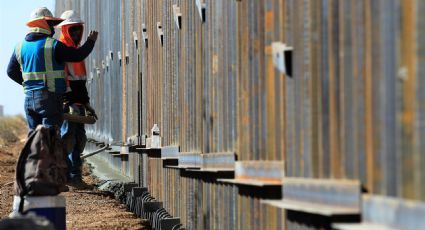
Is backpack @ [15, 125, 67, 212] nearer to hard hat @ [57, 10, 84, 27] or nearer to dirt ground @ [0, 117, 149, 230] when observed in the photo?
dirt ground @ [0, 117, 149, 230]

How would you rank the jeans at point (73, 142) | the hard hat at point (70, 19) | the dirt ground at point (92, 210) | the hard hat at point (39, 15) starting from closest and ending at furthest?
the dirt ground at point (92, 210)
the hard hat at point (39, 15)
the jeans at point (73, 142)
the hard hat at point (70, 19)

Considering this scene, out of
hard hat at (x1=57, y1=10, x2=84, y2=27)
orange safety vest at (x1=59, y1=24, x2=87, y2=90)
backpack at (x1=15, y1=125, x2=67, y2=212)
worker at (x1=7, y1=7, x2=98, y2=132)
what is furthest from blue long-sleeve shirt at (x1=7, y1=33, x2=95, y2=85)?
backpack at (x1=15, y1=125, x2=67, y2=212)

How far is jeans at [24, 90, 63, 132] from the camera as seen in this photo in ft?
39.9

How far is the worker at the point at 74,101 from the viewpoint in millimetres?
13992

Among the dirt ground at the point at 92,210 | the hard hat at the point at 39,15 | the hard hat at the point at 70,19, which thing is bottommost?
the dirt ground at the point at 92,210

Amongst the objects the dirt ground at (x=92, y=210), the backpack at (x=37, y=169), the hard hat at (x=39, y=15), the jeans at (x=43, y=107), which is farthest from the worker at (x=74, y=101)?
the backpack at (x=37, y=169)

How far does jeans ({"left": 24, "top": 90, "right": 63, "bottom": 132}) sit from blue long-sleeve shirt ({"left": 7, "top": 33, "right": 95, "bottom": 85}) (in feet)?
1.37

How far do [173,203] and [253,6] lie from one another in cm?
432

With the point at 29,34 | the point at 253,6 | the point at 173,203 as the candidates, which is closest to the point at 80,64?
the point at 29,34

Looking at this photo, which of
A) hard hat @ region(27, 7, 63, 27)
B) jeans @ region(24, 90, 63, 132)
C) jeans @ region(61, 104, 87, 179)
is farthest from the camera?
jeans @ region(61, 104, 87, 179)

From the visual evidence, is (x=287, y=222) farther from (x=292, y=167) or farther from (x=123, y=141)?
(x=123, y=141)

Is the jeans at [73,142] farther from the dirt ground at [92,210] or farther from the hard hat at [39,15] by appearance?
the hard hat at [39,15]

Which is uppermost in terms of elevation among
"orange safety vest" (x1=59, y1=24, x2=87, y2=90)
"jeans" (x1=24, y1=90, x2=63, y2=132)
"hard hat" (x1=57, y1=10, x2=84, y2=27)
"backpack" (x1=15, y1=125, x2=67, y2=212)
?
"hard hat" (x1=57, y1=10, x2=84, y2=27)

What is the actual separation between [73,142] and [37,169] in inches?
276
